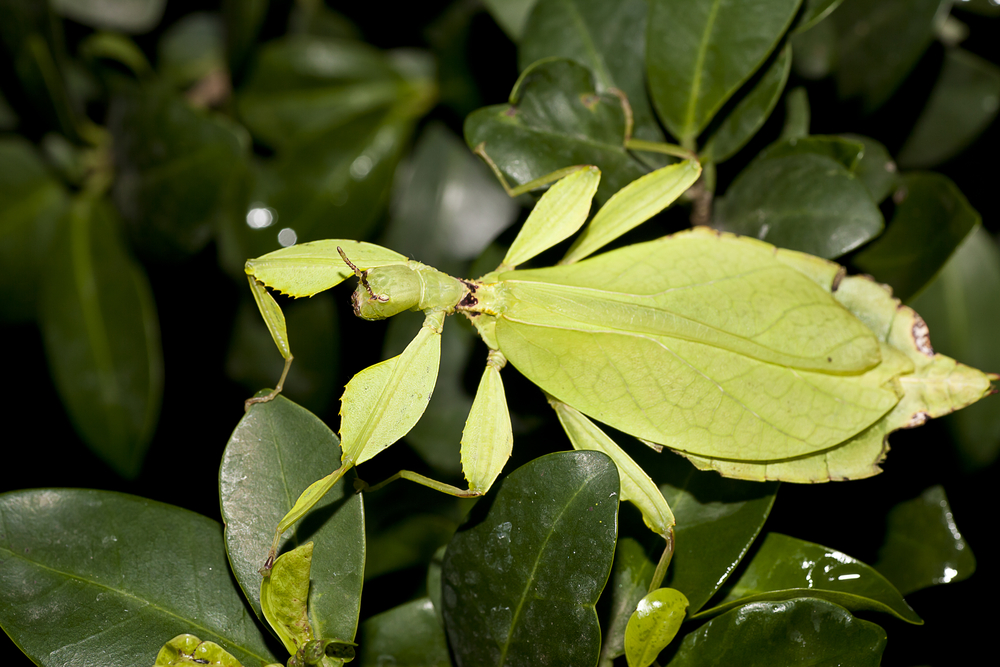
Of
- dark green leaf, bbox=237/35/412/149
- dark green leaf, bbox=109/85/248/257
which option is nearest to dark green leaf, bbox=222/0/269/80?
dark green leaf, bbox=237/35/412/149

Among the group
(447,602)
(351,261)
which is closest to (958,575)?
(447,602)

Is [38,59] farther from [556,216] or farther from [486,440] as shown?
[486,440]

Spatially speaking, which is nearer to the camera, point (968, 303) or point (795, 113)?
point (795, 113)

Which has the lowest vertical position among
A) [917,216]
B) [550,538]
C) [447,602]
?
[447,602]

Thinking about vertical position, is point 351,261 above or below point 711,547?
above

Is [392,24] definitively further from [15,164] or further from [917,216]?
[917,216]

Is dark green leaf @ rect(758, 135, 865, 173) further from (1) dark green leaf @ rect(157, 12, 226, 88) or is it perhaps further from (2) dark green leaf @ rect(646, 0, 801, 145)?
(1) dark green leaf @ rect(157, 12, 226, 88)

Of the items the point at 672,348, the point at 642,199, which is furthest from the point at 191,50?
the point at 672,348

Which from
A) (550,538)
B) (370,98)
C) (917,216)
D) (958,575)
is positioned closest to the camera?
(550,538)
